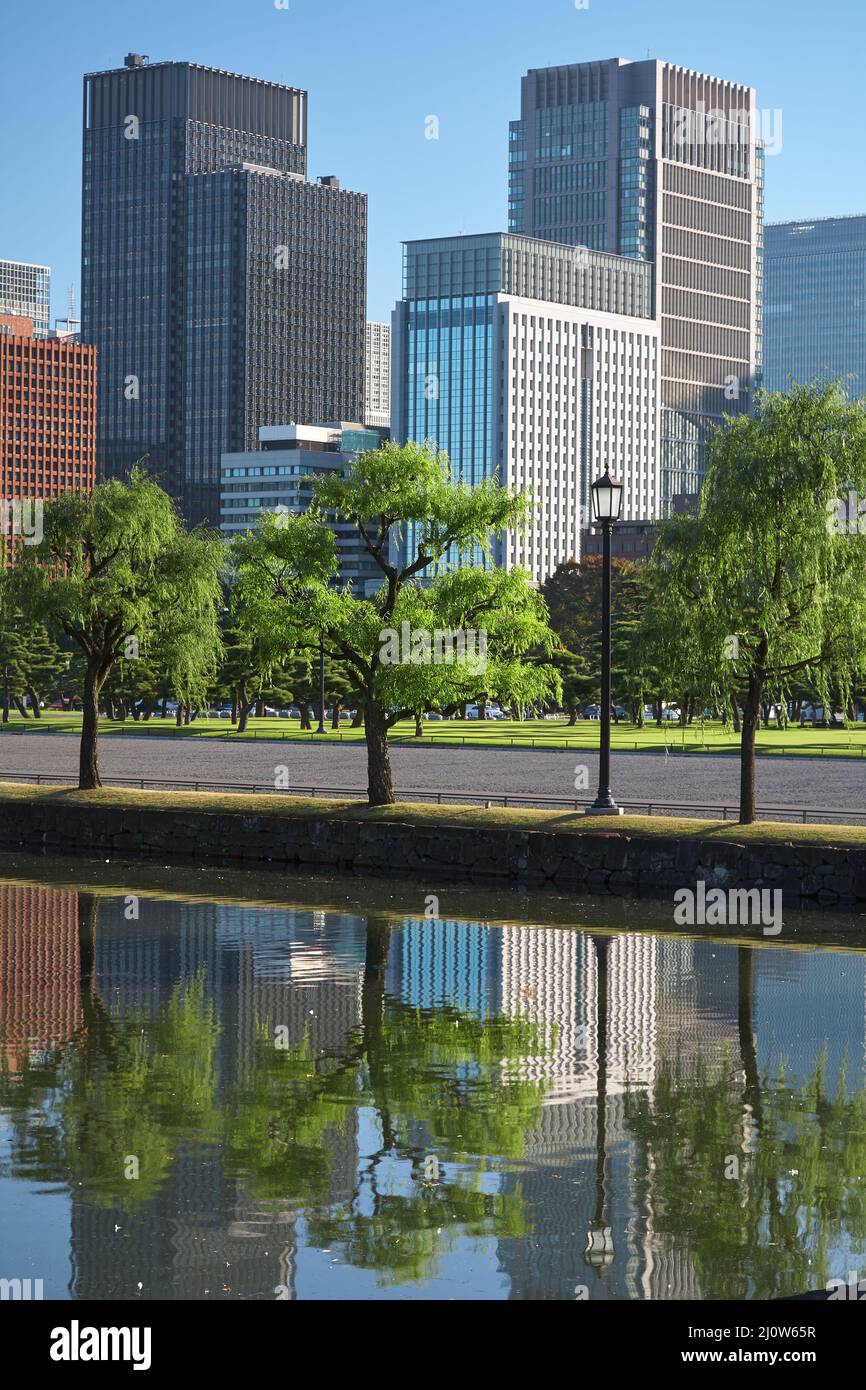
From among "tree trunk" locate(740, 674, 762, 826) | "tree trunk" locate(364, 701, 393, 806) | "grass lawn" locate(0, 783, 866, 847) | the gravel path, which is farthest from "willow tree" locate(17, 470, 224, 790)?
"tree trunk" locate(740, 674, 762, 826)

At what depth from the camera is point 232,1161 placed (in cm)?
1459

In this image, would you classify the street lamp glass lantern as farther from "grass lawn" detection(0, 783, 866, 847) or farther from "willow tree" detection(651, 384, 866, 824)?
"grass lawn" detection(0, 783, 866, 847)

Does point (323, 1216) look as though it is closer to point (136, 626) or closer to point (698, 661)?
A: point (698, 661)

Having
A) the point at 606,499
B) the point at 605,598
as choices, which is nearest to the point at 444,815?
the point at 605,598

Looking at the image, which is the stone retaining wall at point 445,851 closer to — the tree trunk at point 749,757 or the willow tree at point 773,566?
the tree trunk at point 749,757

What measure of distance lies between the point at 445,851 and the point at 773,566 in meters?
8.45

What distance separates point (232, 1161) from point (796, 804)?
34824 millimetres

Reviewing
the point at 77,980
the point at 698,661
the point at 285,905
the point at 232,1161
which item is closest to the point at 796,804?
the point at 698,661

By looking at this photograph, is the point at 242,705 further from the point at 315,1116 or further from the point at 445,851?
the point at 315,1116

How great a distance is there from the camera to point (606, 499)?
117 ft

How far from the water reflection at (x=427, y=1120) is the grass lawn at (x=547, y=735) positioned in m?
53.5

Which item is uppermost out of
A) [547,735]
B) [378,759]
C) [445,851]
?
[378,759]

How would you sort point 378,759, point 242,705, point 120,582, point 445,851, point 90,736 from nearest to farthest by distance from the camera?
1. point 445,851
2. point 378,759
3. point 120,582
4. point 90,736
5. point 242,705

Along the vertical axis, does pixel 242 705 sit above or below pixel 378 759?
below
